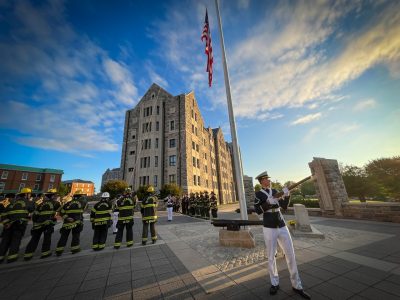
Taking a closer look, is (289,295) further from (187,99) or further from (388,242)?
(187,99)

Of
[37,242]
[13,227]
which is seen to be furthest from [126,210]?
[13,227]

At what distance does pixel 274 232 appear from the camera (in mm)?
3664

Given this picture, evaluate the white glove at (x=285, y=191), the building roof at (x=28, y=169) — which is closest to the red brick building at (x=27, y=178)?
the building roof at (x=28, y=169)

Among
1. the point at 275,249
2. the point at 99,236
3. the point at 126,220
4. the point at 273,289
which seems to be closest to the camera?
the point at 273,289

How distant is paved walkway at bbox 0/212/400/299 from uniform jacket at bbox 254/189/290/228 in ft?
3.91

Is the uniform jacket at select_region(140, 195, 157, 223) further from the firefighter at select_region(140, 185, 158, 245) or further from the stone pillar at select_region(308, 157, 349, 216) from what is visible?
the stone pillar at select_region(308, 157, 349, 216)

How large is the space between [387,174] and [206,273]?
33282 mm

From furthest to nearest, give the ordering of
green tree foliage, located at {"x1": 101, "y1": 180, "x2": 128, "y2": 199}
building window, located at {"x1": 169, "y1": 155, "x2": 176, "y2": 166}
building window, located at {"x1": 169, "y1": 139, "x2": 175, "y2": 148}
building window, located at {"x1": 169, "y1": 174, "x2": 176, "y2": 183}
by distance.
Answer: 1. building window, located at {"x1": 169, "y1": 139, "x2": 175, "y2": 148}
2. building window, located at {"x1": 169, "y1": 155, "x2": 176, "y2": 166}
3. building window, located at {"x1": 169, "y1": 174, "x2": 176, "y2": 183}
4. green tree foliage, located at {"x1": 101, "y1": 180, "x2": 128, "y2": 199}

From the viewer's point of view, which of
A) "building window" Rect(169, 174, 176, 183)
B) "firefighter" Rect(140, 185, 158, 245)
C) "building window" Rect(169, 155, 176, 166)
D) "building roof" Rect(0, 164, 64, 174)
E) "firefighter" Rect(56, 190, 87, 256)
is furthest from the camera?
"building roof" Rect(0, 164, 64, 174)

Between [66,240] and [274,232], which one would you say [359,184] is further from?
[66,240]

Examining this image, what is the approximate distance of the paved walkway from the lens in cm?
341

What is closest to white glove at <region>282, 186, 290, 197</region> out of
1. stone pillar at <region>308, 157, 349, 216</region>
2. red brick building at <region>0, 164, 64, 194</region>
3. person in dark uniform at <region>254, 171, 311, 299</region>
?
person in dark uniform at <region>254, 171, 311, 299</region>

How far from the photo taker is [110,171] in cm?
11281

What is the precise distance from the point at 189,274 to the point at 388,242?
6.66 metres
